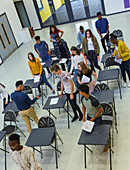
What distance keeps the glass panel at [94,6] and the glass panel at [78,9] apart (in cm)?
49

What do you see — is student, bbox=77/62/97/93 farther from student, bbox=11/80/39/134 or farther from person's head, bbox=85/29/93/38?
person's head, bbox=85/29/93/38

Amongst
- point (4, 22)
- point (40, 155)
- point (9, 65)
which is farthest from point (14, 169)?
point (4, 22)

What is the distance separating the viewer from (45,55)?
811 centimetres

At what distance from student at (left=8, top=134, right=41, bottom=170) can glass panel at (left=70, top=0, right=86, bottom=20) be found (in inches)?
515

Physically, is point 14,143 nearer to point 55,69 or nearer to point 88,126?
point 88,126

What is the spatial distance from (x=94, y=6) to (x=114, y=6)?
136 cm

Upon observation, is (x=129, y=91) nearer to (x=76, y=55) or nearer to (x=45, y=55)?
(x=76, y=55)

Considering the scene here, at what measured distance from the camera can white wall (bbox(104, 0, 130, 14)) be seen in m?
13.9

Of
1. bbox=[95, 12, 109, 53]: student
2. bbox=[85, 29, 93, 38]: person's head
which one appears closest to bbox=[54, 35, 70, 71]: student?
bbox=[85, 29, 93, 38]: person's head

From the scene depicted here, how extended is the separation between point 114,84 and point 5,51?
7.53m

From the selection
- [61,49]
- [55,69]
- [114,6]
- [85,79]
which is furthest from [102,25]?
[114,6]

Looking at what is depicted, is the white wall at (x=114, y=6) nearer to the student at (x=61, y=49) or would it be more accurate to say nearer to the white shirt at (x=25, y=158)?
the student at (x=61, y=49)

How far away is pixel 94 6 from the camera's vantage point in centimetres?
1476

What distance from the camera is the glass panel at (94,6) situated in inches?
574
